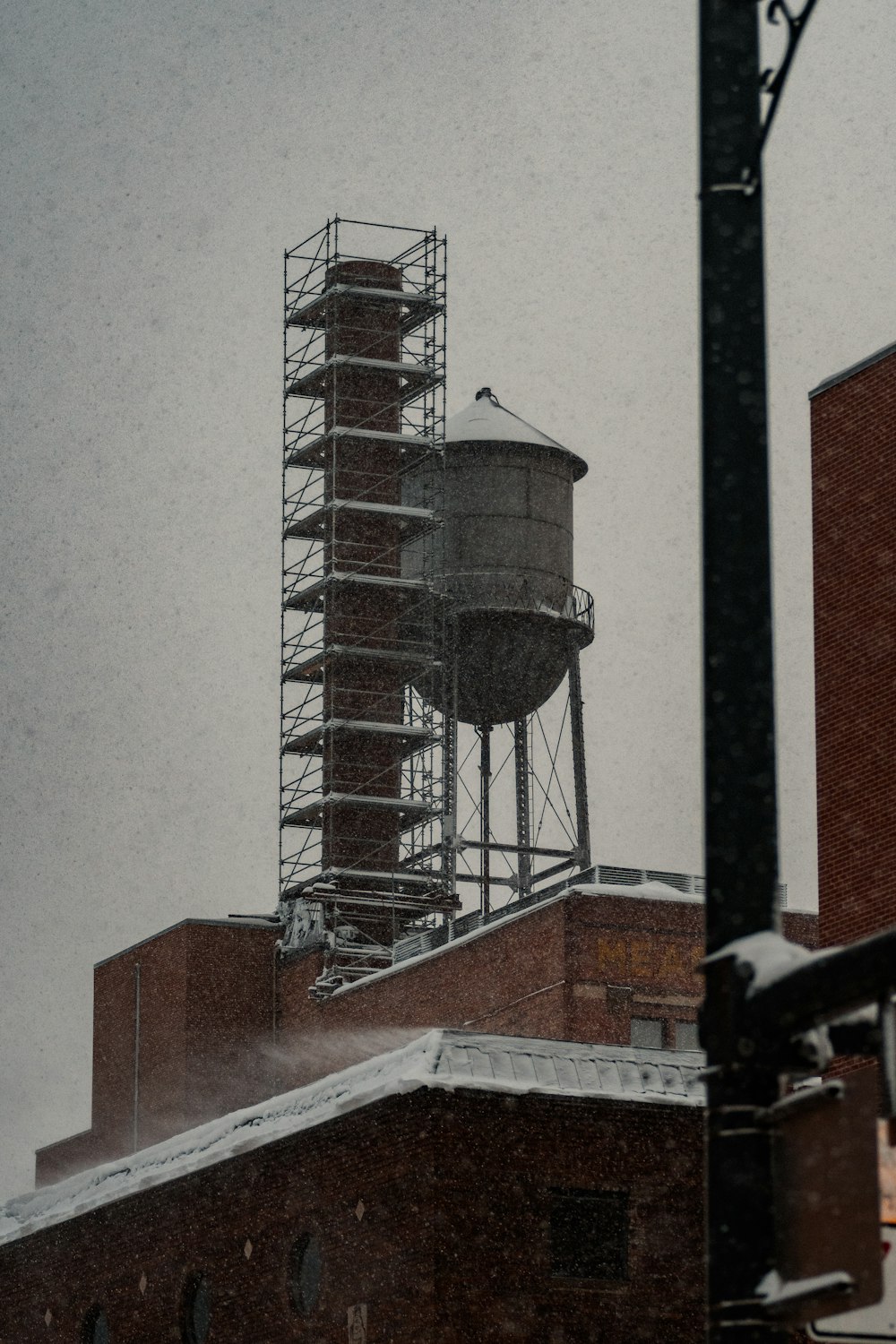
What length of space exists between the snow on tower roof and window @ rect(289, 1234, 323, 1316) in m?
1.27

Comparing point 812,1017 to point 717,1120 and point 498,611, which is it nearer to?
point 717,1120

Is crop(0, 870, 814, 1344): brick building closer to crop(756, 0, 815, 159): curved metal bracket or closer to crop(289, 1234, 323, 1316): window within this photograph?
crop(289, 1234, 323, 1316): window

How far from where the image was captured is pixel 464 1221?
79.3 ft

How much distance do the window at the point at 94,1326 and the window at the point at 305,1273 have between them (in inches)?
201

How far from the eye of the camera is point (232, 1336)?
27094 millimetres

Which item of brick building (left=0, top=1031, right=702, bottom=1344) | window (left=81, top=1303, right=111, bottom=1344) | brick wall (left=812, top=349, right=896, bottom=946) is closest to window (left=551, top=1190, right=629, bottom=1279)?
brick building (left=0, top=1031, right=702, bottom=1344)

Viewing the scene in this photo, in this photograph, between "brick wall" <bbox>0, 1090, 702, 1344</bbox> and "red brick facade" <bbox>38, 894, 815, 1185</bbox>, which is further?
"red brick facade" <bbox>38, 894, 815, 1185</bbox>

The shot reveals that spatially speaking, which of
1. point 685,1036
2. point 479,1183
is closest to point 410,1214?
point 479,1183

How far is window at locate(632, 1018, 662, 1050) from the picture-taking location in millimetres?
41625

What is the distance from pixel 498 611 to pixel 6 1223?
816 inches

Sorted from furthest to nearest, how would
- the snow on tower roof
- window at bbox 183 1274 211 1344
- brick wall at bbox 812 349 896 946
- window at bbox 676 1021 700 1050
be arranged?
window at bbox 676 1021 700 1050 < window at bbox 183 1274 211 1344 < the snow on tower roof < brick wall at bbox 812 349 896 946

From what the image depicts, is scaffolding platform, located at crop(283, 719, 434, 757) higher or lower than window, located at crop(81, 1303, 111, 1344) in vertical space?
higher

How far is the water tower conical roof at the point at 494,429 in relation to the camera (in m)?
51.7

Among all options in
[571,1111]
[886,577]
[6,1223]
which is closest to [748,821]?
[886,577]
